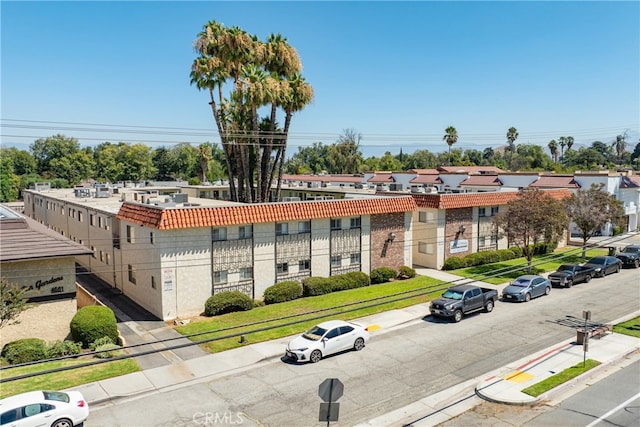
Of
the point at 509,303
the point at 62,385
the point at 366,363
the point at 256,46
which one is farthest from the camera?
the point at 256,46

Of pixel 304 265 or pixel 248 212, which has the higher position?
pixel 248 212

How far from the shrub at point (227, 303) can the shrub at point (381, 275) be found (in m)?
10.6

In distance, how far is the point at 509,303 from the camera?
31953 mm

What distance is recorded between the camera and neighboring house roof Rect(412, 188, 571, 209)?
4053 centimetres

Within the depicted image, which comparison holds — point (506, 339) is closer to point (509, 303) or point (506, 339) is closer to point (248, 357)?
point (509, 303)

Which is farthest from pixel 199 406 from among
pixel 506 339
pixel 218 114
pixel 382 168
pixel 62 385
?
pixel 382 168

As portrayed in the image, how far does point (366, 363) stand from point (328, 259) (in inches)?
543

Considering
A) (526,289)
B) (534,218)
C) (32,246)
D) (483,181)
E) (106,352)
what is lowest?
(106,352)

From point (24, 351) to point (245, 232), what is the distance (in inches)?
539

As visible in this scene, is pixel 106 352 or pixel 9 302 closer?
pixel 9 302

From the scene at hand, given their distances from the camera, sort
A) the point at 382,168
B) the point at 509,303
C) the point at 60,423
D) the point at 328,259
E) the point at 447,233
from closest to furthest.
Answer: the point at 60,423
the point at 509,303
the point at 328,259
the point at 447,233
the point at 382,168

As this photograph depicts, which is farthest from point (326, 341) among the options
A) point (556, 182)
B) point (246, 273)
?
point (556, 182)

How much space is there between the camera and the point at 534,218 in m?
36.8

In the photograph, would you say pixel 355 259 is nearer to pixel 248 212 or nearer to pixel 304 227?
pixel 304 227
